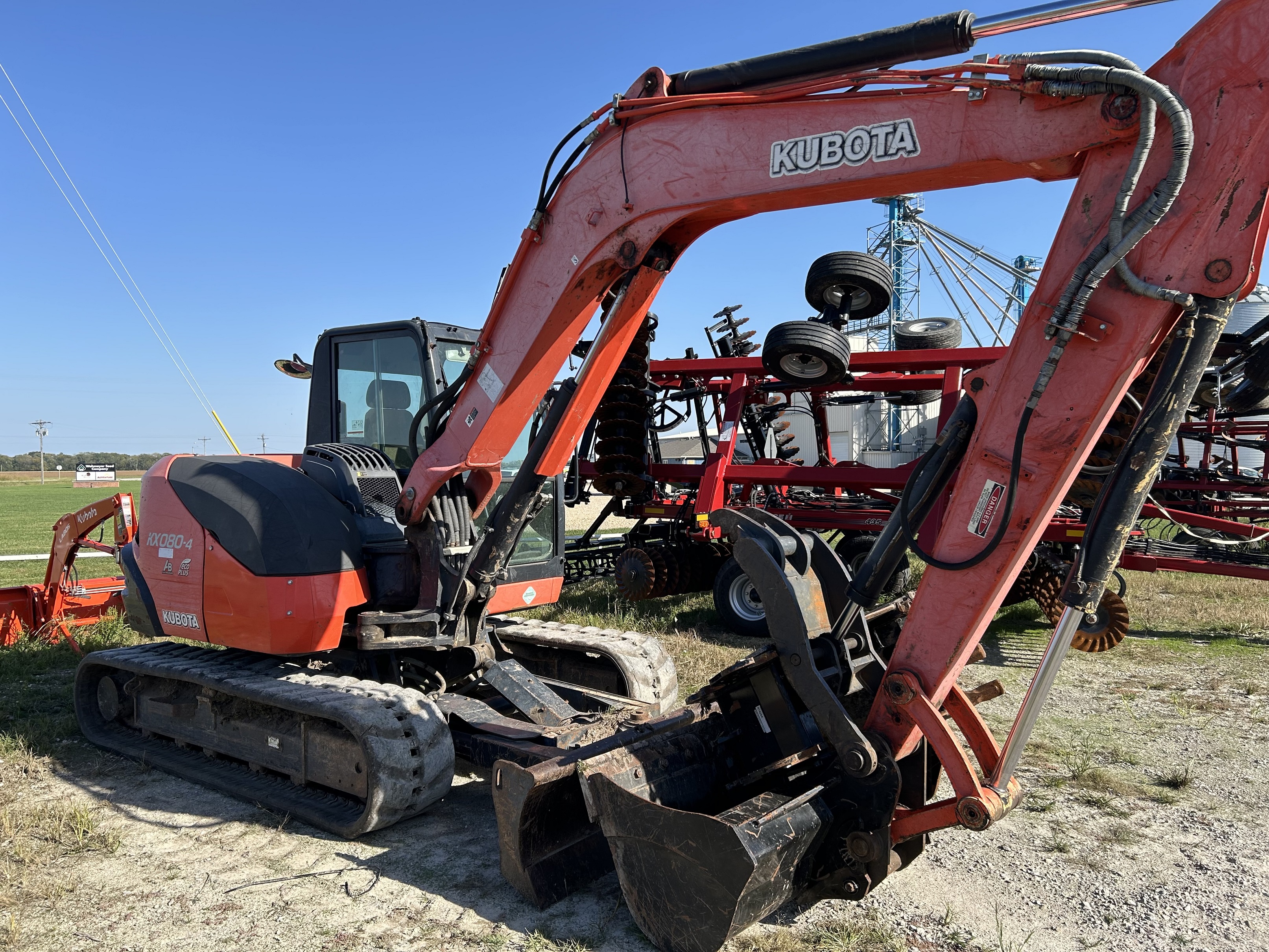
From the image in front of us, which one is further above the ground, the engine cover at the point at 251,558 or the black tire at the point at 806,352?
the black tire at the point at 806,352

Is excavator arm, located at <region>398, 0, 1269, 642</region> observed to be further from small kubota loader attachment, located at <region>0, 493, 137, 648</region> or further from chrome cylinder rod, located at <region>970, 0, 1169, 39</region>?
small kubota loader attachment, located at <region>0, 493, 137, 648</region>

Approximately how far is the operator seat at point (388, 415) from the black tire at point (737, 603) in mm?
4410

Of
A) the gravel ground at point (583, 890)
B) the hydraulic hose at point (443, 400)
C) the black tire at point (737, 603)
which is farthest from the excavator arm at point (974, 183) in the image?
the black tire at point (737, 603)

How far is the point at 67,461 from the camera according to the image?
102688mm

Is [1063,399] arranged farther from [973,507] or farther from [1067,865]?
[1067,865]

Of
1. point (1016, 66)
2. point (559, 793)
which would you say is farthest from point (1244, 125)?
point (559, 793)

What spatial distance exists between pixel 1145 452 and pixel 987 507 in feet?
1.69

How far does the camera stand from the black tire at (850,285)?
7.68 m

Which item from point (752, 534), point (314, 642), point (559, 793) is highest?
point (752, 534)

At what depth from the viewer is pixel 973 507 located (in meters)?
3.22

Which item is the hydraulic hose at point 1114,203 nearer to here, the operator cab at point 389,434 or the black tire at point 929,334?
the operator cab at point 389,434

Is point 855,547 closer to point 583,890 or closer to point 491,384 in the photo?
point 491,384

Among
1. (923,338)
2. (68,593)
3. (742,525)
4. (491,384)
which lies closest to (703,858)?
(742,525)

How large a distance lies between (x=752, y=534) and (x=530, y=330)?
61.7 inches
